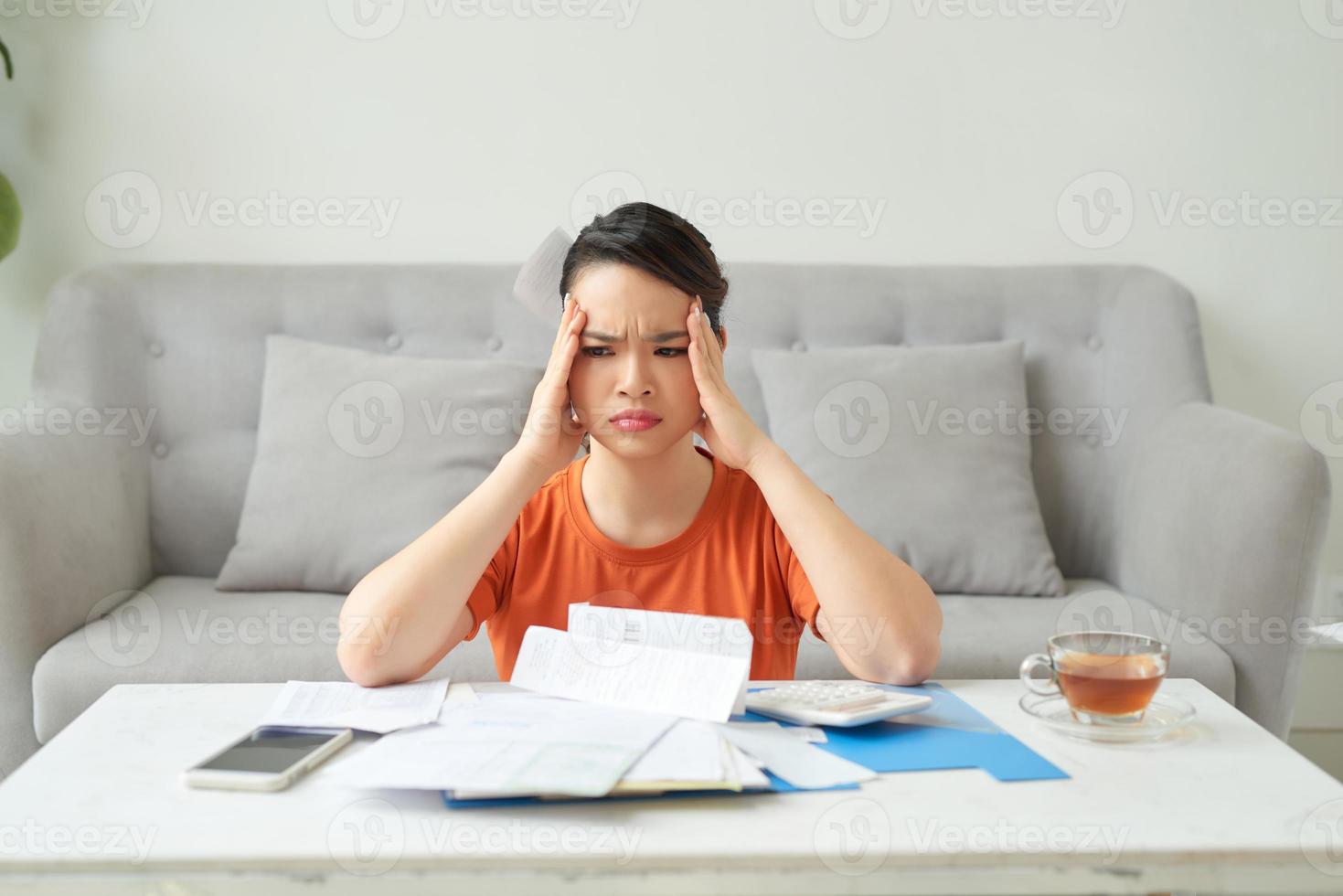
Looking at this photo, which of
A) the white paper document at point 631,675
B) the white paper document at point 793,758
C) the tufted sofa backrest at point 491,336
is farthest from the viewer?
the tufted sofa backrest at point 491,336

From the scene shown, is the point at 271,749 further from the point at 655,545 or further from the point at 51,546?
the point at 51,546

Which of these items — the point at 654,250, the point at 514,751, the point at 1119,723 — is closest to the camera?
the point at 514,751

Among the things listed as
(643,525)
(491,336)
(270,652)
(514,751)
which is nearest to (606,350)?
(643,525)

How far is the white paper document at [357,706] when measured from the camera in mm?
954

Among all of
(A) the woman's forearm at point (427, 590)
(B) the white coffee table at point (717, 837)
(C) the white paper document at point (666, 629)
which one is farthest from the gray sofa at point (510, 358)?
(B) the white coffee table at point (717, 837)

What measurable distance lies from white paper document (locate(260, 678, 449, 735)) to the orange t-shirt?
0.72ft

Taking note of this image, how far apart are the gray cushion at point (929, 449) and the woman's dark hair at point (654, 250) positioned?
2.80 ft

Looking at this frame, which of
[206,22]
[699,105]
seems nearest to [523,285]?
[699,105]

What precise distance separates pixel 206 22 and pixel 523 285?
1.44 meters

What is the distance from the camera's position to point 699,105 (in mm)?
2543

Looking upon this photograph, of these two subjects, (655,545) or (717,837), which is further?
(655,545)

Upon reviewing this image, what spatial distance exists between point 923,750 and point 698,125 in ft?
6.17

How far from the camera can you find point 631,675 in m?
0.99

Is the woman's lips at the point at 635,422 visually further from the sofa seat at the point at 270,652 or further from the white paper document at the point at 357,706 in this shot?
the sofa seat at the point at 270,652
